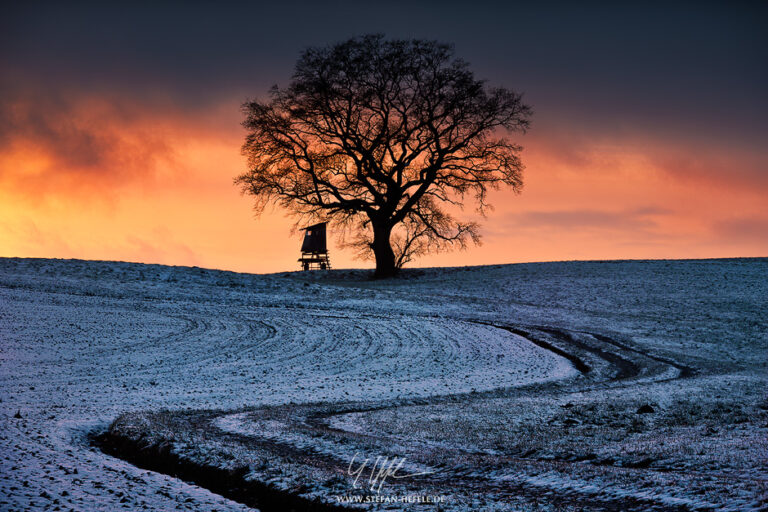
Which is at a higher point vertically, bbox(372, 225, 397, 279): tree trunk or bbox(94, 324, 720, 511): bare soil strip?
bbox(372, 225, 397, 279): tree trunk

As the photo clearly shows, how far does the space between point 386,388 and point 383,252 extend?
1160 inches

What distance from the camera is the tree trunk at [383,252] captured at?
42.8 meters

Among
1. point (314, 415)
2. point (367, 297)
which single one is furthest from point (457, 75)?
point (314, 415)

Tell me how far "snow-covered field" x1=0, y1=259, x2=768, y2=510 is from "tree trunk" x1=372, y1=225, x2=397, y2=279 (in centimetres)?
815

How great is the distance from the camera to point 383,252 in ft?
142

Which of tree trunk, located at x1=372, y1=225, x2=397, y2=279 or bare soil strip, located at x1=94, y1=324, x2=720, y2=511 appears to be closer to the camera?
bare soil strip, located at x1=94, y1=324, x2=720, y2=511

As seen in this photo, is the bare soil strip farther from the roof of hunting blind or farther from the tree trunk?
the roof of hunting blind

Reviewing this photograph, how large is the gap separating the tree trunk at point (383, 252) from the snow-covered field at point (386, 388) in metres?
8.15

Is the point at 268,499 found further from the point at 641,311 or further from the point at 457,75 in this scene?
the point at 457,75

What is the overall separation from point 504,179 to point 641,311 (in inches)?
549

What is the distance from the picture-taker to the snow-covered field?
6176mm

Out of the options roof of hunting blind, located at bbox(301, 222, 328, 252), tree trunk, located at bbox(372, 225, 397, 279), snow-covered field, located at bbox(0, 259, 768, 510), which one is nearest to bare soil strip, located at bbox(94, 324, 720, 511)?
snow-covered field, located at bbox(0, 259, 768, 510)

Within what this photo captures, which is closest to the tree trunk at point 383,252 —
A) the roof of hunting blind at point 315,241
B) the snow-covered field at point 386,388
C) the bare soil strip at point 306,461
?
the snow-covered field at point 386,388

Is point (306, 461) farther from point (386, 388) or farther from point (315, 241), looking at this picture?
point (315, 241)
